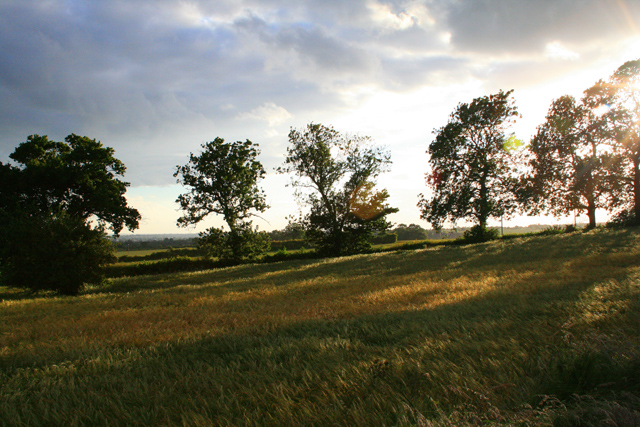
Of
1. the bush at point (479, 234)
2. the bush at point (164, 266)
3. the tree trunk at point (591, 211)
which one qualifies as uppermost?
the tree trunk at point (591, 211)

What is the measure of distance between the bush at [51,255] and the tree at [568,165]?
127 ft

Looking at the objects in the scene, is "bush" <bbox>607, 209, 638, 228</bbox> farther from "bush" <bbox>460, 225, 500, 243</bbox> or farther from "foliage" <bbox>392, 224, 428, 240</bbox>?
"foliage" <bbox>392, 224, 428, 240</bbox>

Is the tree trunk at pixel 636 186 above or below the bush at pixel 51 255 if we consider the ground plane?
above

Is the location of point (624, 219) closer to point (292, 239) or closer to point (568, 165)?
point (568, 165)

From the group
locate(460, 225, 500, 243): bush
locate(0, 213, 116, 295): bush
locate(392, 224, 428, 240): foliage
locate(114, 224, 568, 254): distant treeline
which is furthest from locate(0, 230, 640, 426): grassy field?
locate(392, 224, 428, 240): foliage

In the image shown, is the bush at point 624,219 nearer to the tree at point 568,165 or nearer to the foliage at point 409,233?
the tree at point 568,165

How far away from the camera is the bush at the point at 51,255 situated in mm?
15250

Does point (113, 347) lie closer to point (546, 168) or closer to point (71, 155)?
point (71, 155)

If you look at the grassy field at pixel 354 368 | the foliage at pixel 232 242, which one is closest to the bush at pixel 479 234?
the foliage at pixel 232 242

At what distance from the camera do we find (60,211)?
55.4 feet

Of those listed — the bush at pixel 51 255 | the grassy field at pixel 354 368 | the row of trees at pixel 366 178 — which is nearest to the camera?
the grassy field at pixel 354 368

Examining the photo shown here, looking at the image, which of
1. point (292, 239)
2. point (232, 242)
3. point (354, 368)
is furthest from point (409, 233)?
point (354, 368)

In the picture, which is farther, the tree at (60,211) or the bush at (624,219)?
the bush at (624,219)

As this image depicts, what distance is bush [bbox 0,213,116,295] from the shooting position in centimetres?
1525
